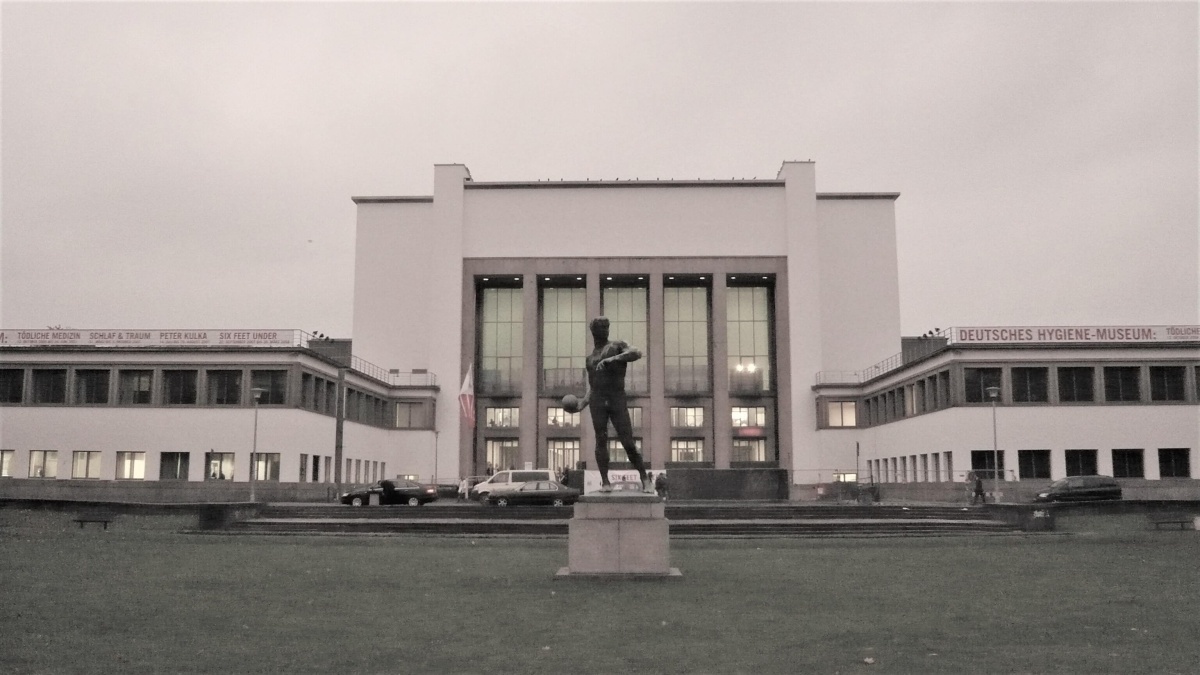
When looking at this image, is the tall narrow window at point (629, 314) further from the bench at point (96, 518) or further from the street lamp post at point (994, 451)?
the bench at point (96, 518)

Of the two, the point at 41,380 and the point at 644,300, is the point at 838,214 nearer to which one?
the point at 644,300

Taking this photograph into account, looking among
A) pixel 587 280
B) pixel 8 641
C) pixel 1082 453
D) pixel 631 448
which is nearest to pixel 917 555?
pixel 631 448

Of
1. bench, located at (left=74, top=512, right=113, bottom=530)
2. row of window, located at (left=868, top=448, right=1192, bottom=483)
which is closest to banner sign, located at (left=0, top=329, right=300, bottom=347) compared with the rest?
bench, located at (left=74, top=512, right=113, bottom=530)

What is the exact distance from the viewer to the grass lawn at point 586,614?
9914 millimetres

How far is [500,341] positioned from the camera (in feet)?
273

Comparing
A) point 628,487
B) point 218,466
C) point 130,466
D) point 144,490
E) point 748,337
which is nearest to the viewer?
point 628,487

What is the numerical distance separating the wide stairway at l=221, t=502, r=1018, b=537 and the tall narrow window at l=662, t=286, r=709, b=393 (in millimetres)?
41715

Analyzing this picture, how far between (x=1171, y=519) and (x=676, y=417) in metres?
49.9

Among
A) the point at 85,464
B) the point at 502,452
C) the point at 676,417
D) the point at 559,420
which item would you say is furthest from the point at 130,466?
the point at 676,417

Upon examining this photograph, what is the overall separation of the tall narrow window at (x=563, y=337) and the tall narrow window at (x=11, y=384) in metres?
36.7

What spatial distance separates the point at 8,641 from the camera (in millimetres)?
10742

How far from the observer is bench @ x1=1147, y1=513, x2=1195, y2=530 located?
3272 centimetres

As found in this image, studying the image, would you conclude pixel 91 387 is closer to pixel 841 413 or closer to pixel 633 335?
pixel 633 335

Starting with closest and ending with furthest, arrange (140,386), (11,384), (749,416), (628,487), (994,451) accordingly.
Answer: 1. (628,487)
2. (994,451)
3. (140,386)
4. (11,384)
5. (749,416)
